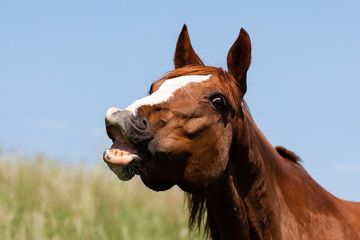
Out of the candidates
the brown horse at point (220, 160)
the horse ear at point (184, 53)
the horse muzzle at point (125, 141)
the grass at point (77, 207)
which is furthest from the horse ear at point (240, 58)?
the grass at point (77, 207)

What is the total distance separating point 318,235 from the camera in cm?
345

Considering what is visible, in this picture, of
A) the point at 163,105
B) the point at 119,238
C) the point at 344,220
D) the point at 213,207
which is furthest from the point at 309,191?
the point at 119,238

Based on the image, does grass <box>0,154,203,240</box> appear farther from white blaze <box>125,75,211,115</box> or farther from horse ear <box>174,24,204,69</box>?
white blaze <box>125,75,211,115</box>

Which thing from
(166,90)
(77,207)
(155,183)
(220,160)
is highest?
(166,90)

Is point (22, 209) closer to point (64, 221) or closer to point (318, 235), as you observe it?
point (64, 221)

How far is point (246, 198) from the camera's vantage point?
3266mm

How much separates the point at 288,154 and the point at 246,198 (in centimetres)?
83

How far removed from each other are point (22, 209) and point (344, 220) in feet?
17.7

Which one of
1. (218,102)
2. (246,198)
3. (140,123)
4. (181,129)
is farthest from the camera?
(246,198)

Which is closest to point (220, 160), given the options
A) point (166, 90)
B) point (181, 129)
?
point (181, 129)

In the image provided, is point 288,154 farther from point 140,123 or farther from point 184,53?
point 140,123

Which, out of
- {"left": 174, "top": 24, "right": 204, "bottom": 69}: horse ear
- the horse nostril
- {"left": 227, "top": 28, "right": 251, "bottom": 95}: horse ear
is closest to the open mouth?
the horse nostril

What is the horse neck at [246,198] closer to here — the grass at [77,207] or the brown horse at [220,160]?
the brown horse at [220,160]

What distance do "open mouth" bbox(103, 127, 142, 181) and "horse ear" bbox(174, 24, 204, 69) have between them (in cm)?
130
